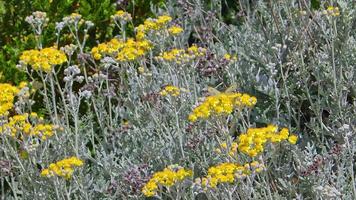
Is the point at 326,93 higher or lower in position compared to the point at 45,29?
lower

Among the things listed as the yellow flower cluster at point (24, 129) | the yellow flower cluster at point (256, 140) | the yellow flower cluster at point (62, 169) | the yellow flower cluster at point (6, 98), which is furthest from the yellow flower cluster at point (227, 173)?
the yellow flower cluster at point (6, 98)

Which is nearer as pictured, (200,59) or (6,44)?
(200,59)

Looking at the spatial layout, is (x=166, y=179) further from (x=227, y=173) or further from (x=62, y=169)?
(x=62, y=169)

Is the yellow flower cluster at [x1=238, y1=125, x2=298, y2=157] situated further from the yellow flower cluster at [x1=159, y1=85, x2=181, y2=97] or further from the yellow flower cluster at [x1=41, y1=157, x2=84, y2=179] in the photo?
the yellow flower cluster at [x1=41, y1=157, x2=84, y2=179]

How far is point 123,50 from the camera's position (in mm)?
4188

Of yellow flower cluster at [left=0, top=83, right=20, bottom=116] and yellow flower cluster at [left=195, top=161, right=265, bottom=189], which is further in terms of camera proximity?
yellow flower cluster at [left=0, top=83, right=20, bottom=116]

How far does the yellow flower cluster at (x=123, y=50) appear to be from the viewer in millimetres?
4152

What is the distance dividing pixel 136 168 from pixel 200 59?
3.27ft

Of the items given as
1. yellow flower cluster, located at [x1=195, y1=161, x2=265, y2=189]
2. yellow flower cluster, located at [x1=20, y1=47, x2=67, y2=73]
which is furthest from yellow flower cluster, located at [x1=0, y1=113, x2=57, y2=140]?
yellow flower cluster, located at [x1=195, y1=161, x2=265, y2=189]

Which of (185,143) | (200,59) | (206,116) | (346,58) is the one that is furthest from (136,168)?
(346,58)

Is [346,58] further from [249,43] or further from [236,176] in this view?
[236,176]

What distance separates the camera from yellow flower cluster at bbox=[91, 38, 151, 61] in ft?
13.6

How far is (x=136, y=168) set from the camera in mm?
3938

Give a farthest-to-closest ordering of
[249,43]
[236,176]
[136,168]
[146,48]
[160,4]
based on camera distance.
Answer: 1. [160,4]
2. [249,43]
3. [146,48]
4. [136,168]
5. [236,176]
